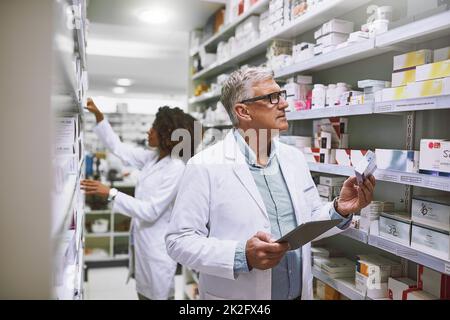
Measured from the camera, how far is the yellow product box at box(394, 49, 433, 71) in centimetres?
162

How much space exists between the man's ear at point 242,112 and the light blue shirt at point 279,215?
10cm

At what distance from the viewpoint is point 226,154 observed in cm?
183

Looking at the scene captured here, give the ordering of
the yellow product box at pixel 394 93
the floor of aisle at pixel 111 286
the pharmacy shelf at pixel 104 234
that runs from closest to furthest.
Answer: the yellow product box at pixel 394 93
the floor of aisle at pixel 111 286
the pharmacy shelf at pixel 104 234

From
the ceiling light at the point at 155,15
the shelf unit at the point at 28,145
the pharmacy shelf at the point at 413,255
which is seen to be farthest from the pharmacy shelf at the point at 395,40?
the ceiling light at the point at 155,15

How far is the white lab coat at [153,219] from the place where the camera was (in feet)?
9.39

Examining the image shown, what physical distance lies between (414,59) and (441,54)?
103mm

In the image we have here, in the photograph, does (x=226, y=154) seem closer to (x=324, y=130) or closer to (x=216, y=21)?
(x=324, y=130)

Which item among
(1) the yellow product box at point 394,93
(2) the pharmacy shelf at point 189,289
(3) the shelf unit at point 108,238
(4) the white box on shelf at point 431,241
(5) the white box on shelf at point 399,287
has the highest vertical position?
(1) the yellow product box at point 394,93

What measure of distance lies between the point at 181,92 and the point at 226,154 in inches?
439

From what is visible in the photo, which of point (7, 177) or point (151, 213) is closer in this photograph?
point (7, 177)

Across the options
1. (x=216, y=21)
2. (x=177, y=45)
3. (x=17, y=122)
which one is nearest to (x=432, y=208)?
(x=17, y=122)

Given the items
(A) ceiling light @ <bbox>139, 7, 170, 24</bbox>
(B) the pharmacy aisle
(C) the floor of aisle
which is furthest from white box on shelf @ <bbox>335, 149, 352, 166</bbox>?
(C) the floor of aisle

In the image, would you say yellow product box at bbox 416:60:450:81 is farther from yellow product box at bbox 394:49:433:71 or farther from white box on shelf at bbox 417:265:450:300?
white box on shelf at bbox 417:265:450:300

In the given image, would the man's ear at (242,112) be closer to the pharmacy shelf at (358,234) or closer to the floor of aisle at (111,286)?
the pharmacy shelf at (358,234)
